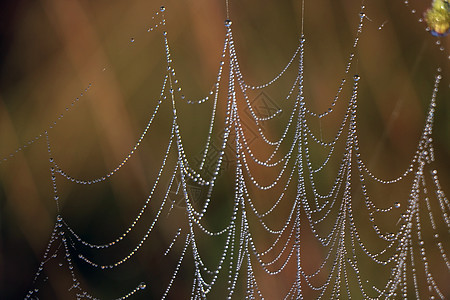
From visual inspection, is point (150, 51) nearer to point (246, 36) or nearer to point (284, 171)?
point (246, 36)

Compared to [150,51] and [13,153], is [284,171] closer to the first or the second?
[150,51]

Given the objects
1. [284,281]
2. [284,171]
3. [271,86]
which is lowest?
[284,281]

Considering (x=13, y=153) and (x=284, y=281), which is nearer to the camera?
(x=13, y=153)

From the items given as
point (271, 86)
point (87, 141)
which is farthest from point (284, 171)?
point (87, 141)

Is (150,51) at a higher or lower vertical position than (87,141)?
higher

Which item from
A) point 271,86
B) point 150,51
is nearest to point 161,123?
point 150,51

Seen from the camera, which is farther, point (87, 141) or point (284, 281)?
point (284, 281)
